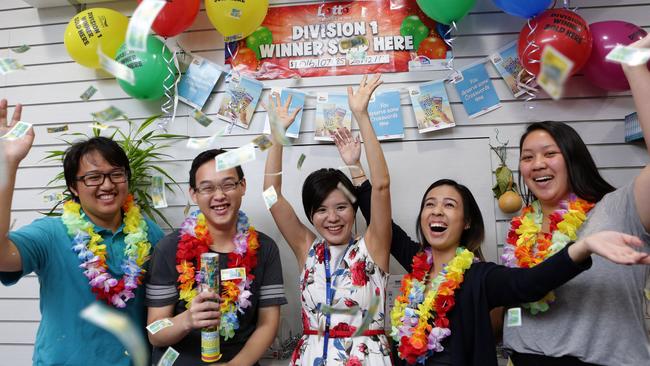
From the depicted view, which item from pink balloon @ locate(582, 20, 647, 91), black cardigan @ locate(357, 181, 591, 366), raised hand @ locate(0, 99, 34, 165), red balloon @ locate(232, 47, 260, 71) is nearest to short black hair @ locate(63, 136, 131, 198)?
raised hand @ locate(0, 99, 34, 165)

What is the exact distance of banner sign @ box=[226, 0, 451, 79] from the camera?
9.01 ft

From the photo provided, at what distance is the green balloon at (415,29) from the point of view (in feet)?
8.96

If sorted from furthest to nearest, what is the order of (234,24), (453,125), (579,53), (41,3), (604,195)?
(41,3) → (453,125) → (234,24) → (579,53) → (604,195)

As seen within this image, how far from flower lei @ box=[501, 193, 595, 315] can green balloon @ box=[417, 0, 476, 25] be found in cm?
110

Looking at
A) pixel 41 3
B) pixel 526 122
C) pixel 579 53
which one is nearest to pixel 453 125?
pixel 526 122

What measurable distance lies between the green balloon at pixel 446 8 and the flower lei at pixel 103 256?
1828 mm

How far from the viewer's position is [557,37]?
2.22m

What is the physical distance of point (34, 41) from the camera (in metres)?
3.13

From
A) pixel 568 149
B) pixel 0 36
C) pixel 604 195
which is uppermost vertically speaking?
pixel 0 36

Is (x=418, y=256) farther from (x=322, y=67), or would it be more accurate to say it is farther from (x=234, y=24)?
(x=234, y=24)

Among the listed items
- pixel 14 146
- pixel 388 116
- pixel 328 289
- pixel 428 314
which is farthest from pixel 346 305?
pixel 14 146

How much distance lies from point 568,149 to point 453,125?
3.08 ft

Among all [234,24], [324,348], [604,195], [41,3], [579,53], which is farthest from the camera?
[41,3]

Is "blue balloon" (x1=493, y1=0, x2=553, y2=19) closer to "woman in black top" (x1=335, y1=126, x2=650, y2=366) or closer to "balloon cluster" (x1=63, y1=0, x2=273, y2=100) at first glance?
"woman in black top" (x1=335, y1=126, x2=650, y2=366)
